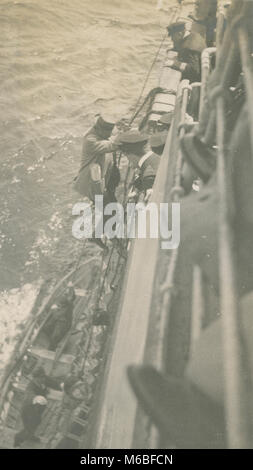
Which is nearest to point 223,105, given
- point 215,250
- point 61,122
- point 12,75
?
point 215,250

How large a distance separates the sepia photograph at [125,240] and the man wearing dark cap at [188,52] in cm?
6

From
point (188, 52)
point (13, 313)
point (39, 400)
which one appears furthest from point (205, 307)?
point (188, 52)

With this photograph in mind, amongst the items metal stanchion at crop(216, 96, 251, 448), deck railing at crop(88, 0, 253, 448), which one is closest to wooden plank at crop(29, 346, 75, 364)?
deck railing at crop(88, 0, 253, 448)

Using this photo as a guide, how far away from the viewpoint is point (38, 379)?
551 centimetres

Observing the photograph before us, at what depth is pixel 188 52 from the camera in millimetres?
9719

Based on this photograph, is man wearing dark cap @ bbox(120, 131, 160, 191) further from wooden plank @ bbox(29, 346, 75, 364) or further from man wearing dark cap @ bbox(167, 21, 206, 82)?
wooden plank @ bbox(29, 346, 75, 364)

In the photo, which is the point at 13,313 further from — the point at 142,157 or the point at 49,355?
the point at 142,157

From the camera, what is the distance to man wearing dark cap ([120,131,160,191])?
6.95 metres

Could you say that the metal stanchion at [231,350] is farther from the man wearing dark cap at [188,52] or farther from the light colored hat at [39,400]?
the man wearing dark cap at [188,52]

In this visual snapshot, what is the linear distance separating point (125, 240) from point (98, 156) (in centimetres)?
180

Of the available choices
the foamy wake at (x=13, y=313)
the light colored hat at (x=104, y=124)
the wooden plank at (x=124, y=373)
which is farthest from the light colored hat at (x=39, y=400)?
the light colored hat at (x=104, y=124)

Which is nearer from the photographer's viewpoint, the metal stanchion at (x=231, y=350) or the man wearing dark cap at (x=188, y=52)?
the metal stanchion at (x=231, y=350)

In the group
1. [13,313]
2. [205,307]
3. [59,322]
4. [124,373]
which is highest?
[205,307]

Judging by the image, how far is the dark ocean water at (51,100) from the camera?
8930mm
